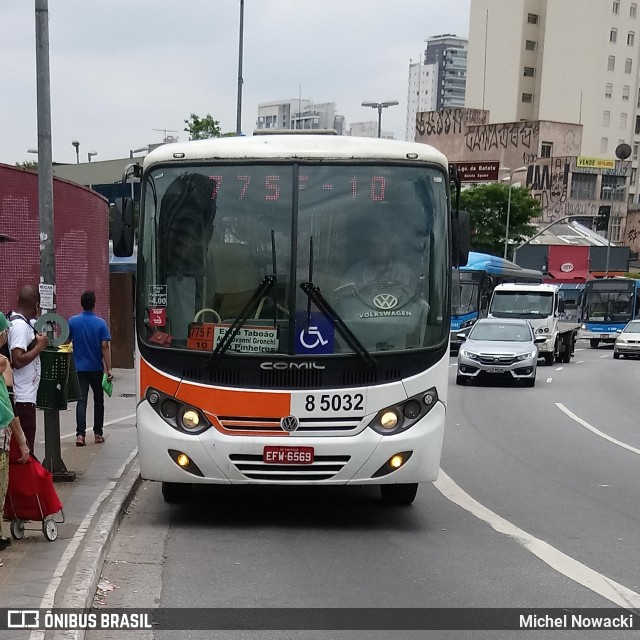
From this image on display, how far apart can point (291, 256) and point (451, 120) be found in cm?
12184

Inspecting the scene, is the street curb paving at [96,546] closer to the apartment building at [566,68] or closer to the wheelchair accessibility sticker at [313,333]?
the wheelchair accessibility sticker at [313,333]

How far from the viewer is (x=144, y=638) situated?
5.98m

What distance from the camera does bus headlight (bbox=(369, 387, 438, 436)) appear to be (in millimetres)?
8891

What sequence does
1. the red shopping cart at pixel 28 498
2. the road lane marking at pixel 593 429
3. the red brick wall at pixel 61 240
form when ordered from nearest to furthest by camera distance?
the red shopping cart at pixel 28 498, the road lane marking at pixel 593 429, the red brick wall at pixel 61 240

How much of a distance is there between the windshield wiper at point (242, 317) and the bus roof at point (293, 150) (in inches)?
41.4

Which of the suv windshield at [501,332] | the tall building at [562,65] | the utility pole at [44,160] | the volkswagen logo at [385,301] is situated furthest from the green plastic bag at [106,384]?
the tall building at [562,65]

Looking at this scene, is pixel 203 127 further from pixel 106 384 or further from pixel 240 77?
pixel 106 384

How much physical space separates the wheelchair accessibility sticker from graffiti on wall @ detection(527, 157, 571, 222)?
11568 centimetres

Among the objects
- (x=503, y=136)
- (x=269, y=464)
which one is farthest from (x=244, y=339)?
(x=503, y=136)

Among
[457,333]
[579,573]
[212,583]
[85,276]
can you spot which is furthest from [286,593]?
[457,333]

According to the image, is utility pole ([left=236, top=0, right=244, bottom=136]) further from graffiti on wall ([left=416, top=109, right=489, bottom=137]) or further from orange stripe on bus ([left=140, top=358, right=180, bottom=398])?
graffiti on wall ([left=416, top=109, right=489, bottom=137])

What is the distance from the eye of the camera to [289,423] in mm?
8773

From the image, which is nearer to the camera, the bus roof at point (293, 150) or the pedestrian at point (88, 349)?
the bus roof at point (293, 150)

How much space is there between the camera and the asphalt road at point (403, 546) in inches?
272
